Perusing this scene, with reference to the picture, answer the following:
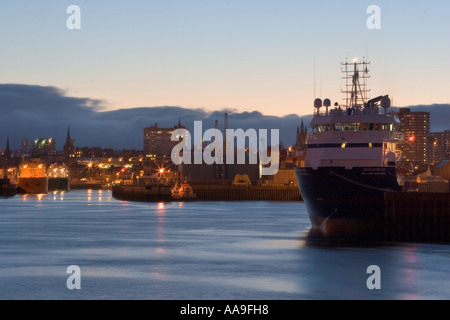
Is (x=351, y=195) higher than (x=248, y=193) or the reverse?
higher

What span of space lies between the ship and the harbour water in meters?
2.17

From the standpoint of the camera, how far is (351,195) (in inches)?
2168

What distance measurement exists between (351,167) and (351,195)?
109 inches

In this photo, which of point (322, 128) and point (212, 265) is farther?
point (322, 128)

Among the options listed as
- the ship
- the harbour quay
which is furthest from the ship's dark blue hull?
the harbour quay

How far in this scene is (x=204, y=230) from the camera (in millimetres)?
72125

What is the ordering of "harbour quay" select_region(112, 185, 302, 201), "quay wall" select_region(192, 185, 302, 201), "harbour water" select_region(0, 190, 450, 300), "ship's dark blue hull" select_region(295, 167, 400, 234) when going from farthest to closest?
"quay wall" select_region(192, 185, 302, 201) → "harbour quay" select_region(112, 185, 302, 201) → "ship's dark blue hull" select_region(295, 167, 400, 234) → "harbour water" select_region(0, 190, 450, 300)

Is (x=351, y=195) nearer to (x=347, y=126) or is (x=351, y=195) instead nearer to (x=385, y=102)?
(x=347, y=126)

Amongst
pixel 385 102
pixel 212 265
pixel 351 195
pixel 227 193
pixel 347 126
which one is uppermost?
pixel 385 102

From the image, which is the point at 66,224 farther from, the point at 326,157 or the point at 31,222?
the point at 326,157

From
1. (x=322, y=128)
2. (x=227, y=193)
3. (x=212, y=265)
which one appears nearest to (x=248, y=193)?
(x=227, y=193)

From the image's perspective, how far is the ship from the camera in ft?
179

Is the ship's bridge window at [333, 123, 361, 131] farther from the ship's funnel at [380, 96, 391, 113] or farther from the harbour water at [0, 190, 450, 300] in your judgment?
the harbour water at [0, 190, 450, 300]
